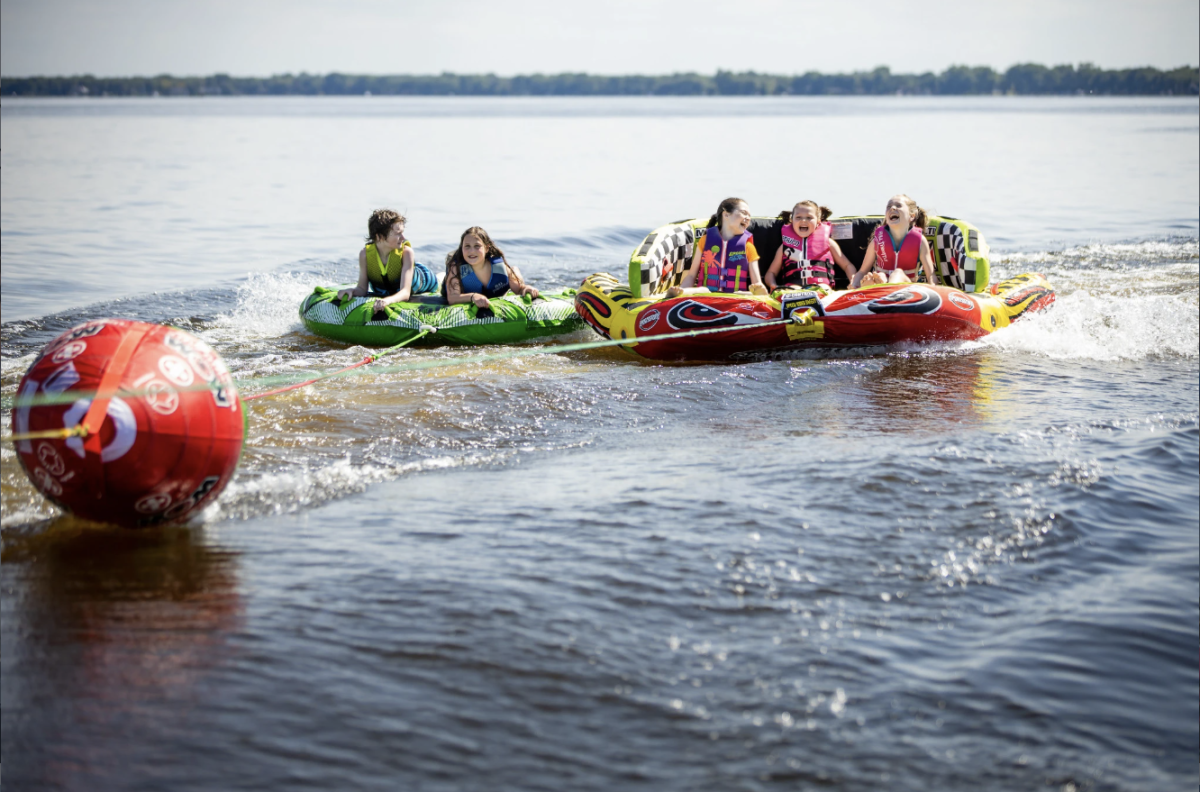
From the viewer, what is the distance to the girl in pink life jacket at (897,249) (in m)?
8.59

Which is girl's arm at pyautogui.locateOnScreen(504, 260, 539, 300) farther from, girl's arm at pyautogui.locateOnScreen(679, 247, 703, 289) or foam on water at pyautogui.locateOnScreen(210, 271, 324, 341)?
foam on water at pyautogui.locateOnScreen(210, 271, 324, 341)

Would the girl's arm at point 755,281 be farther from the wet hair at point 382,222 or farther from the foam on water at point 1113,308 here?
the wet hair at point 382,222

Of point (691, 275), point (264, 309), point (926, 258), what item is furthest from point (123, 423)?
point (264, 309)

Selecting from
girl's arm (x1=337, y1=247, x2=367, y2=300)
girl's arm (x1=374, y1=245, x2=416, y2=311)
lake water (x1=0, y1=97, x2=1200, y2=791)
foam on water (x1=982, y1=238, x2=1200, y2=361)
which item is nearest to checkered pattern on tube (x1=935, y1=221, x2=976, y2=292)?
foam on water (x1=982, y1=238, x2=1200, y2=361)

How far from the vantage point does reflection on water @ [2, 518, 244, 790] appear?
299 centimetres

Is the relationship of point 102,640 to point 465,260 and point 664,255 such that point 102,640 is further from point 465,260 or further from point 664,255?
point 664,255

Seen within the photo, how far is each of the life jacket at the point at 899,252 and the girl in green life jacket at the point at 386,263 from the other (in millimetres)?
3788

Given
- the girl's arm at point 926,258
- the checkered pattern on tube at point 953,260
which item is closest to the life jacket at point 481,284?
the girl's arm at point 926,258

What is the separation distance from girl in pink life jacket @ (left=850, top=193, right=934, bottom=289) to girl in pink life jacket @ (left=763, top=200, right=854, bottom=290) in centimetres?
26

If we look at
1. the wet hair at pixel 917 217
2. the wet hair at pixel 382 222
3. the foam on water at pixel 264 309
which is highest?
the wet hair at pixel 917 217

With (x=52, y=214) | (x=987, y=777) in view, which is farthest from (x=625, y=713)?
(x=52, y=214)

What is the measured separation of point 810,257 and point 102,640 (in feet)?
21.4

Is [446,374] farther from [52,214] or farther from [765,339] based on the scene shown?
[52,214]

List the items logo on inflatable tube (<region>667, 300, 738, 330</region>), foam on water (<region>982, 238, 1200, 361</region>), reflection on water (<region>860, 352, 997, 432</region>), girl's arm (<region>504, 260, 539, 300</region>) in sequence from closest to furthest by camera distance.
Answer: reflection on water (<region>860, 352, 997, 432</region>)
logo on inflatable tube (<region>667, 300, 738, 330</region>)
foam on water (<region>982, 238, 1200, 361</region>)
girl's arm (<region>504, 260, 539, 300</region>)
